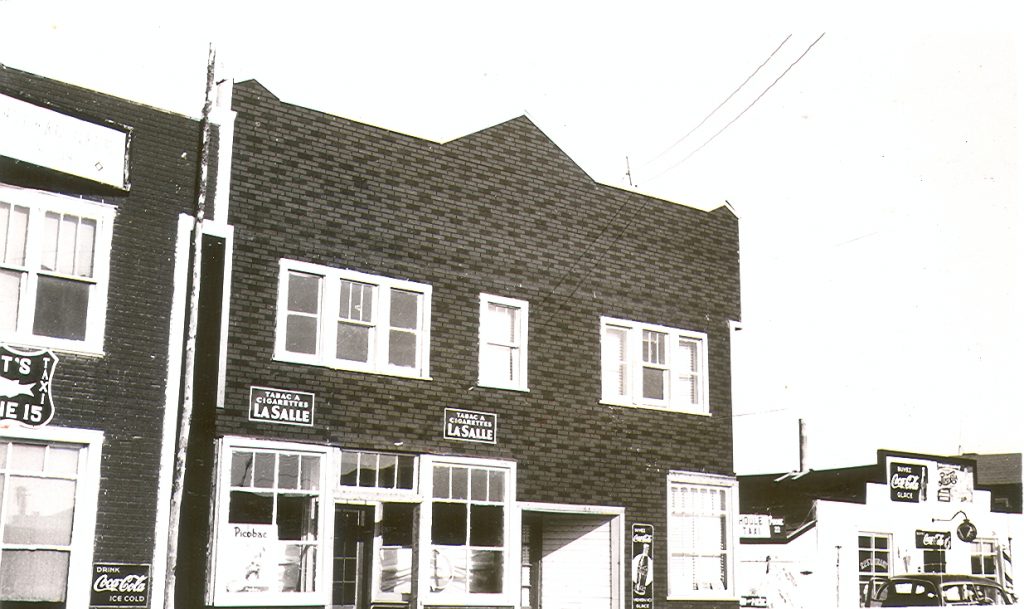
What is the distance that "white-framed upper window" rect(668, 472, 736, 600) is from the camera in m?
21.7

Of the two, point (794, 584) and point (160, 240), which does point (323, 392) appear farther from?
point (794, 584)

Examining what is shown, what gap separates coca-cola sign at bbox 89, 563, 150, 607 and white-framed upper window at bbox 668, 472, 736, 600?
32.9 feet

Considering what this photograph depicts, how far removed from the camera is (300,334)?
1772 centimetres

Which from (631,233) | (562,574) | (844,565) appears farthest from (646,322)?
(844,565)

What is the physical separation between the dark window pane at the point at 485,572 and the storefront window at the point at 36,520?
6713 millimetres

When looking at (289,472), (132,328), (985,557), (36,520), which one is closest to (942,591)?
(985,557)

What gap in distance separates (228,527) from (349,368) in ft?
10.2

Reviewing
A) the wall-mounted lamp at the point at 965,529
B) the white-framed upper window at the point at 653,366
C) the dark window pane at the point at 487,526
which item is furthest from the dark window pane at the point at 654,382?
the wall-mounted lamp at the point at 965,529

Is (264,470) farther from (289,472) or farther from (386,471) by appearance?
(386,471)

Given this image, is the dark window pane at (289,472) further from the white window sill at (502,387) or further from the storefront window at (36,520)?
the white window sill at (502,387)

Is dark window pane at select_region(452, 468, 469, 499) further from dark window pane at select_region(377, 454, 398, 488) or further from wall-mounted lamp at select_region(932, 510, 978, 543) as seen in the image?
wall-mounted lamp at select_region(932, 510, 978, 543)

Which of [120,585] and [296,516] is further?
[296,516]

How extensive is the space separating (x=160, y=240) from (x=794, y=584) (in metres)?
22.1

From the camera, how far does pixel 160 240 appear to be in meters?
16.2
